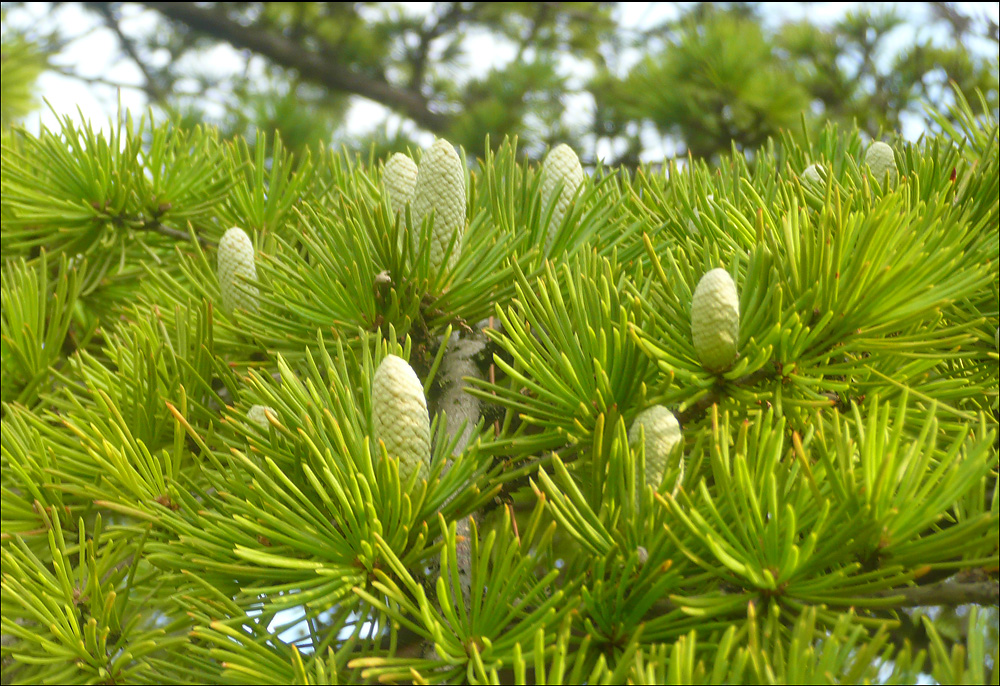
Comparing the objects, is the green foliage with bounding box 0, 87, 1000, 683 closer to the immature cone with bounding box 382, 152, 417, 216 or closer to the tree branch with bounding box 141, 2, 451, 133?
the immature cone with bounding box 382, 152, 417, 216

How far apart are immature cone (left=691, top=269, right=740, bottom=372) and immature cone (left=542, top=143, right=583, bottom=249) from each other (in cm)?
17

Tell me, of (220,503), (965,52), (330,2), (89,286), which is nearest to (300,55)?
(330,2)

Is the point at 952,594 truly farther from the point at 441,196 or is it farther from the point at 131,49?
the point at 131,49

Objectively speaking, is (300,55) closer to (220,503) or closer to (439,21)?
(439,21)

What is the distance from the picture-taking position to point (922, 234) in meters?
0.38

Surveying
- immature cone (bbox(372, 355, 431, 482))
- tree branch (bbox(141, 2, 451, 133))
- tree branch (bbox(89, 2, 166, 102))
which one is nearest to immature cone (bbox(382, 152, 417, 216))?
immature cone (bbox(372, 355, 431, 482))

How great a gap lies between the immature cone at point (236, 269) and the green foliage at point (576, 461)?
0.04 feet

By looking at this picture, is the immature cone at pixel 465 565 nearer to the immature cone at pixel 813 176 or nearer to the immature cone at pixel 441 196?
the immature cone at pixel 441 196

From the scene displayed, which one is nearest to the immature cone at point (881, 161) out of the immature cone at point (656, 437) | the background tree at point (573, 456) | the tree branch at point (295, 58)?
the background tree at point (573, 456)

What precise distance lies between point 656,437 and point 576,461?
1.9 inches

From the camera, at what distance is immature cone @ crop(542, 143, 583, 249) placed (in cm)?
53

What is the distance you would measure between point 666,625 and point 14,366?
55 cm

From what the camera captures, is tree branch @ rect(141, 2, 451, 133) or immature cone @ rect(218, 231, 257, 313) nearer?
immature cone @ rect(218, 231, 257, 313)

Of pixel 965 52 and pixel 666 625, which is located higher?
pixel 965 52
